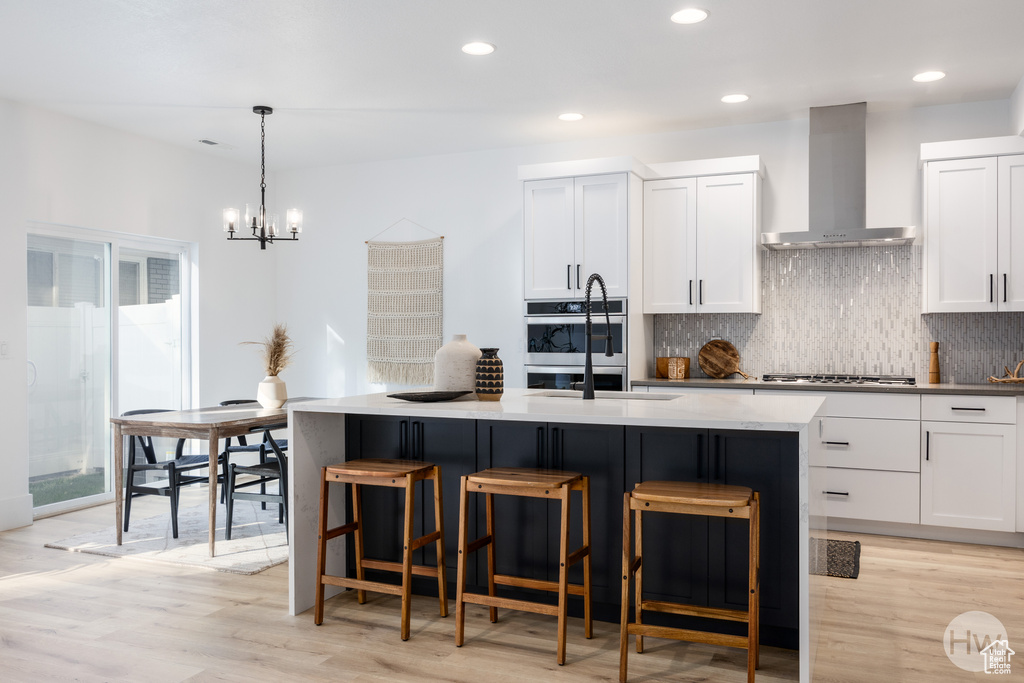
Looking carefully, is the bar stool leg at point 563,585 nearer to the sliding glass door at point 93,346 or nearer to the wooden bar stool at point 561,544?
the wooden bar stool at point 561,544

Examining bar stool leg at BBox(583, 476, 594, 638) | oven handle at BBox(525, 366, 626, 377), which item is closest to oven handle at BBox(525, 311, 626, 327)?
oven handle at BBox(525, 366, 626, 377)

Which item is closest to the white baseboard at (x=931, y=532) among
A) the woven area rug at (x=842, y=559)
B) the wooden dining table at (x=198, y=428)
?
the woven area rug at (x=842, y=559)

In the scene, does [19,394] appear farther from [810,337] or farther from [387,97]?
[810,337]

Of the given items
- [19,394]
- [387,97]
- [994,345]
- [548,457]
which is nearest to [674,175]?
[387,97]

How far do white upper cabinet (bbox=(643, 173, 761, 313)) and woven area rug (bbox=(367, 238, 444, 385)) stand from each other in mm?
1910

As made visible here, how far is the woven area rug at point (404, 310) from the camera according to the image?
6371 millimetres

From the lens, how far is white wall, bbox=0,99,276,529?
15.8ft

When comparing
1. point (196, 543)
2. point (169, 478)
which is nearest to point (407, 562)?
point (196, 543)

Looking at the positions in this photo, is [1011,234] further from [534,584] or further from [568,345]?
[534,584]

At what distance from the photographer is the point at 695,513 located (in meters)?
2.42

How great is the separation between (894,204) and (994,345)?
108cm

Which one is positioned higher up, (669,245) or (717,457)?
(669,245)

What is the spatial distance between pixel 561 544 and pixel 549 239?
2.92 metres

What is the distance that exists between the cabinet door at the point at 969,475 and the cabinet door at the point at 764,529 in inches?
86.2
